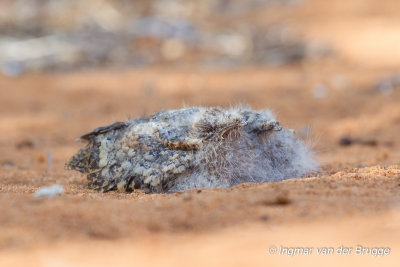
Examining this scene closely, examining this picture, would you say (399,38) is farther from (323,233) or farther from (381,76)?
(323,233)

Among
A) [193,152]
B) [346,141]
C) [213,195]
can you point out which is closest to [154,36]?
[346,141]

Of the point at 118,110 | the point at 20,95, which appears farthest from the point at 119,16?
the point at 118,110

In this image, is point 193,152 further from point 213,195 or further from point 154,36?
point 154,36

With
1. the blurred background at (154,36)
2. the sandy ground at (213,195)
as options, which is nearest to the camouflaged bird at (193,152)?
the sandy ground at (213,195)

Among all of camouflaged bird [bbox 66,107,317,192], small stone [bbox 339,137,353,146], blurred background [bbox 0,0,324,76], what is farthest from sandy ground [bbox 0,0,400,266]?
blurred background [bbox 0,0,324,76]

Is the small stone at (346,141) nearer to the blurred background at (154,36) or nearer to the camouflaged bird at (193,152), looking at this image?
the camouflaged bird at (193,152)

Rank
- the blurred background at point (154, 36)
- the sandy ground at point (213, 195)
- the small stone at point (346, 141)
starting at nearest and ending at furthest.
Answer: the sandy ground at point (213, 195), the small stone at point (346, 141), the blurred background at point (154, 36)
